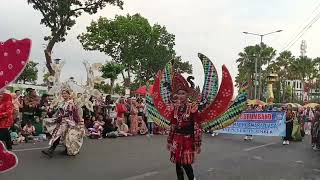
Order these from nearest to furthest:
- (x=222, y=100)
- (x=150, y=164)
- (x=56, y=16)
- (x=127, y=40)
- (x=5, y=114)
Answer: (x=222, y=100)
(x=5, y=114)
(x=150, y=164)
(x=56, y=16)
(x=127, y=40)

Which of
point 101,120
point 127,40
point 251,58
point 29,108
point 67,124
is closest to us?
point 67,124

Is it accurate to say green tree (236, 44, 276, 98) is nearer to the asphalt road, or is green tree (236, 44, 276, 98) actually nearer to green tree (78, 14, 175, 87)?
green tree (78, 14, 175, 87)

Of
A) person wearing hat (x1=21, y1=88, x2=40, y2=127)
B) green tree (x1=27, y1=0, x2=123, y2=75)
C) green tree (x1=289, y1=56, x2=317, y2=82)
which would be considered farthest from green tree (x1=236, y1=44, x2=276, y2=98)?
person wearing hat (x1=21, y1=88, x2=40, y2=127)

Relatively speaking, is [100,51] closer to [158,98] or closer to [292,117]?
[292,117]

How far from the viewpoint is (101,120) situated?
19672 mm

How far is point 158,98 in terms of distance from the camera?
9.52 meters

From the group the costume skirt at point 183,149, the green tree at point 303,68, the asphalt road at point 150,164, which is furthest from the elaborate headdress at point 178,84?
the green tree at point 303,68

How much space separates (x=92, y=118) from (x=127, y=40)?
36480 mm

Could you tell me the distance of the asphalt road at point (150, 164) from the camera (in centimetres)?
1025

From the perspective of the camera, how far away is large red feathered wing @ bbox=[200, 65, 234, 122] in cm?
892

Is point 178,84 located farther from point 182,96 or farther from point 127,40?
point 127,40

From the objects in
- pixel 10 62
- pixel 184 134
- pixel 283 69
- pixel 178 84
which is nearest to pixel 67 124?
pixel 178 84

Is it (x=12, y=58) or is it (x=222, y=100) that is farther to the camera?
(x=222, y=100)

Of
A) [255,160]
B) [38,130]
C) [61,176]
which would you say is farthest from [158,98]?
[38,130]
